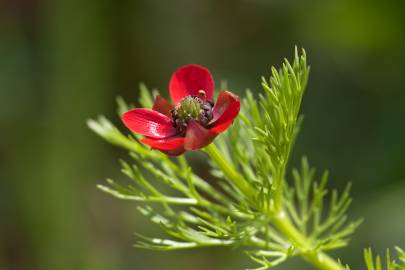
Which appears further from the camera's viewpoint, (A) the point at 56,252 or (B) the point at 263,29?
(B) the point at 263,29

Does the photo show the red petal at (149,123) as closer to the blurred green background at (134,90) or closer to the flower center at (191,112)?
the flower center at (191,112)

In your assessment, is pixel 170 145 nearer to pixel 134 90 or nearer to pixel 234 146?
pixel 234 146

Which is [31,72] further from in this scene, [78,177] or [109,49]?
[78,177]

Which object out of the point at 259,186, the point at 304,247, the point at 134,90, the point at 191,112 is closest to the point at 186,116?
the point at 191,112

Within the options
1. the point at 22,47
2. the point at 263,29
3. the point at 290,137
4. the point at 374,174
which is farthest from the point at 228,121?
the point at 22,47

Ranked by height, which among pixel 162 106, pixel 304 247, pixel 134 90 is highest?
pixel 134 90

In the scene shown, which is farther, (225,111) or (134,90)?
(134,90)
